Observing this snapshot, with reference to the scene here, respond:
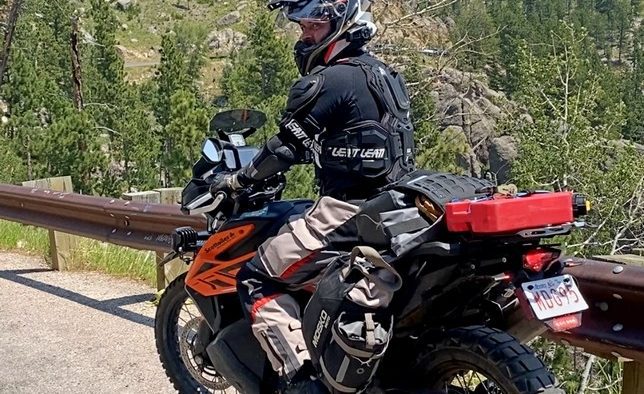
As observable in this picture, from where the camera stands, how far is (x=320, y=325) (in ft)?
10.6

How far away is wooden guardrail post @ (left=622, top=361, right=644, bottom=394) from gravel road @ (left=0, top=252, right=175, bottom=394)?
2649 mm

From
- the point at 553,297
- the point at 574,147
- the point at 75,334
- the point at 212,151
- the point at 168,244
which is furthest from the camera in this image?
the point at 574,147

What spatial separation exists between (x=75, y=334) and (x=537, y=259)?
4.16m

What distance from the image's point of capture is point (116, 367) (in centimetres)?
532

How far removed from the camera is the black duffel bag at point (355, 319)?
2996 mm

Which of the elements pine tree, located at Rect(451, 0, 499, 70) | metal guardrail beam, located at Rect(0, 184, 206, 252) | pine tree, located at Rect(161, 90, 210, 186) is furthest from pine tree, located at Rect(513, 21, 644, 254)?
metal guardrail beam, located at Rect(0, 184, 206, 252)

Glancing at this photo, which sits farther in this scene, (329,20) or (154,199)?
(154,199)

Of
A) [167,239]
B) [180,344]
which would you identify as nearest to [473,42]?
[167,239]

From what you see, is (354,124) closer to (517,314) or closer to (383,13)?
(517,314)

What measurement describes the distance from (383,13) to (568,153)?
18.1 m

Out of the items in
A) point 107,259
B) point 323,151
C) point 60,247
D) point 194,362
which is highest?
point 323,151

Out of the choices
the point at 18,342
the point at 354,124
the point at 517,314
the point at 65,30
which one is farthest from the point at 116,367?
the point at 65,30

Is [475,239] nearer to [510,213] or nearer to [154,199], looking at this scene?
[510,213]

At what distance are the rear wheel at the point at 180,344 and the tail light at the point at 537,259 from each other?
2.15m
